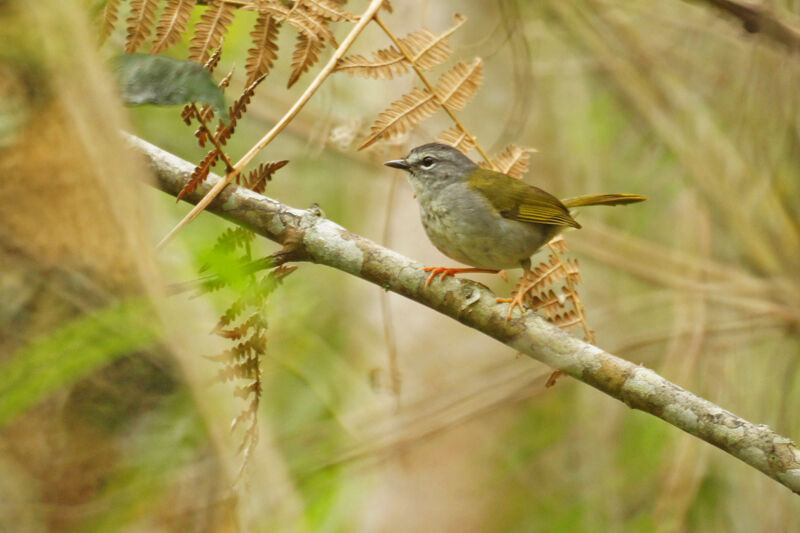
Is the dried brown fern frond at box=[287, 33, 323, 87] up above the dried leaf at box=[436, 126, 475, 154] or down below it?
above

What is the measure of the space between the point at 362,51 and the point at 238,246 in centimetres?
380

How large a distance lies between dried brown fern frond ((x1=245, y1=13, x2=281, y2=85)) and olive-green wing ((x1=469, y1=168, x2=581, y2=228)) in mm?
1180

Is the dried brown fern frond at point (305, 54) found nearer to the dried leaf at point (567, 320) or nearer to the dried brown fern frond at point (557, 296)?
the dried brown fern frond at point (557, 296)

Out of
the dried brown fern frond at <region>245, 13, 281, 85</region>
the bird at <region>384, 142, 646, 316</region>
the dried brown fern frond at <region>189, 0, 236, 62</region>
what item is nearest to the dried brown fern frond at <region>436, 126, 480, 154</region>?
the bird at <region>384, 142, 646, 316</region>

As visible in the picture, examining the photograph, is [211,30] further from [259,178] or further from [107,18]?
[259,178]

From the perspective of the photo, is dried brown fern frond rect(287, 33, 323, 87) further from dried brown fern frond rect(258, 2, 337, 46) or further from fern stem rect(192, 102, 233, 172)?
fern stem rect(192, 102, 233, 172)

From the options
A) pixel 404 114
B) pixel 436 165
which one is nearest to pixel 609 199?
pixel 436 165

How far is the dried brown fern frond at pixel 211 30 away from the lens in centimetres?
227

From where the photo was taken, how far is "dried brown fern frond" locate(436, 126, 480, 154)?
9.25 ft

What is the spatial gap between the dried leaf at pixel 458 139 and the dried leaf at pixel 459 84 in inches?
4.9

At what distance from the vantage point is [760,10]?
8.76 ft

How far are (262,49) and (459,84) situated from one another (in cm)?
72

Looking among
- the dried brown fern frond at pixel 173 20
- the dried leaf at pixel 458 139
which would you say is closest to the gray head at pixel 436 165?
the dried leaf at pixel 458 139

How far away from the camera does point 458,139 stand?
2822 millimetres
